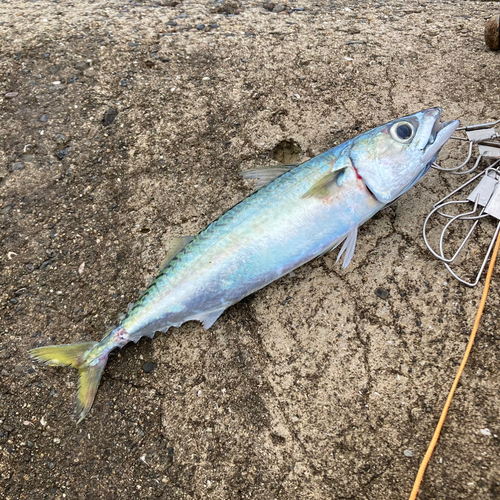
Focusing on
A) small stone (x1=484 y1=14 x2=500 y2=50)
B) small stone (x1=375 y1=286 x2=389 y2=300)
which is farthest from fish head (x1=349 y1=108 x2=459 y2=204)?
small stone (x1=484 y1=14 x2=500 y2=50)

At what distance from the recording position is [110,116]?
11.1 ft

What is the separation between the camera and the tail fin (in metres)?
2.26

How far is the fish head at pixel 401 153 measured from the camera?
234 cm

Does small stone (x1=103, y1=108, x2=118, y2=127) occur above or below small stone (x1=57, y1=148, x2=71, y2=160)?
above

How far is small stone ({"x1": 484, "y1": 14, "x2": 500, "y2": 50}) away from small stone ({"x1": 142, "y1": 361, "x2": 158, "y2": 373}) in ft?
11.9

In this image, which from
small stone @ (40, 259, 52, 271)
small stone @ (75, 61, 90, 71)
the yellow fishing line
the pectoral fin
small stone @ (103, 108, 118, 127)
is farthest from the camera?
small stone @ (75, 61, 90, 71)

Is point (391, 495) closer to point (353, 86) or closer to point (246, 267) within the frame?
point (246, 267)

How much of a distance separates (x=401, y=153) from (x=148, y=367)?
5.97 feet

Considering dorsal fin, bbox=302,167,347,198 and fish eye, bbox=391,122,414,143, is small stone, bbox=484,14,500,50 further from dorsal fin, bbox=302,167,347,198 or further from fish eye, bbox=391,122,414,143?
dorsal fin, bbox=302,167,347,198

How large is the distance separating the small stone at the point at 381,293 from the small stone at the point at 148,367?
1.31 meters

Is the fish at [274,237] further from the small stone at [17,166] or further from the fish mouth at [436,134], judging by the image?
the small stone at [17,166]

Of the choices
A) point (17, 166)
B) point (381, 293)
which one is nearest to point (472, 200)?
point (381, 293)

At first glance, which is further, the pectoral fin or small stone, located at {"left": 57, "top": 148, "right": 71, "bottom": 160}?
small stone, located at {"left": 57, "top": 148, "right": 71, "bottom": 160}

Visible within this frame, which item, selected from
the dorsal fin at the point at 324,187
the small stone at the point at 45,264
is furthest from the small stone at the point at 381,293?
the small stone at the point at 45,264
